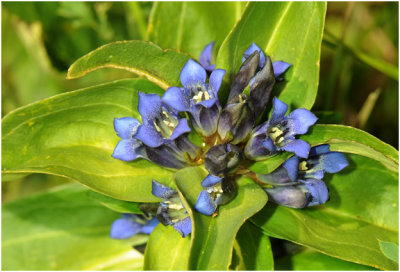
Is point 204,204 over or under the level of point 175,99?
under

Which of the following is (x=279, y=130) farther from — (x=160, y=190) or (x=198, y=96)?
(x=160, y=190)

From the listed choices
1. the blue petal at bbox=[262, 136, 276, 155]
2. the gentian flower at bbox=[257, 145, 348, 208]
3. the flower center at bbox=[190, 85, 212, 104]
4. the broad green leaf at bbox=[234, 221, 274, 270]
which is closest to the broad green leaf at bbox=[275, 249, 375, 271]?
the broad green leaf at bbox=[234, 221, 274, 270]

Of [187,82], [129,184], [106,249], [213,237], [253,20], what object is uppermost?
[253,20]

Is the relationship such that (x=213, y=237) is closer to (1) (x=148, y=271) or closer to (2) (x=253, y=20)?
(1) (x=148, y=271)

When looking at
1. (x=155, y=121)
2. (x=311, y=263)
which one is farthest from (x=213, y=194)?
(x=311, y=263)

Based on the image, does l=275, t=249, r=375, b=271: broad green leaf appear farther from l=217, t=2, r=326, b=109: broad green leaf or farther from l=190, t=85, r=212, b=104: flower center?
l=190, t=85, r=212, b=104: flower center

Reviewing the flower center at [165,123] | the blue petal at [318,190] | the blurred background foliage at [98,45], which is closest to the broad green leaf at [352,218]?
the blue petal at [318,190]

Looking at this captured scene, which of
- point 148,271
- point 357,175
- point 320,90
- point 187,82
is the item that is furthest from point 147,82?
point 320,90
